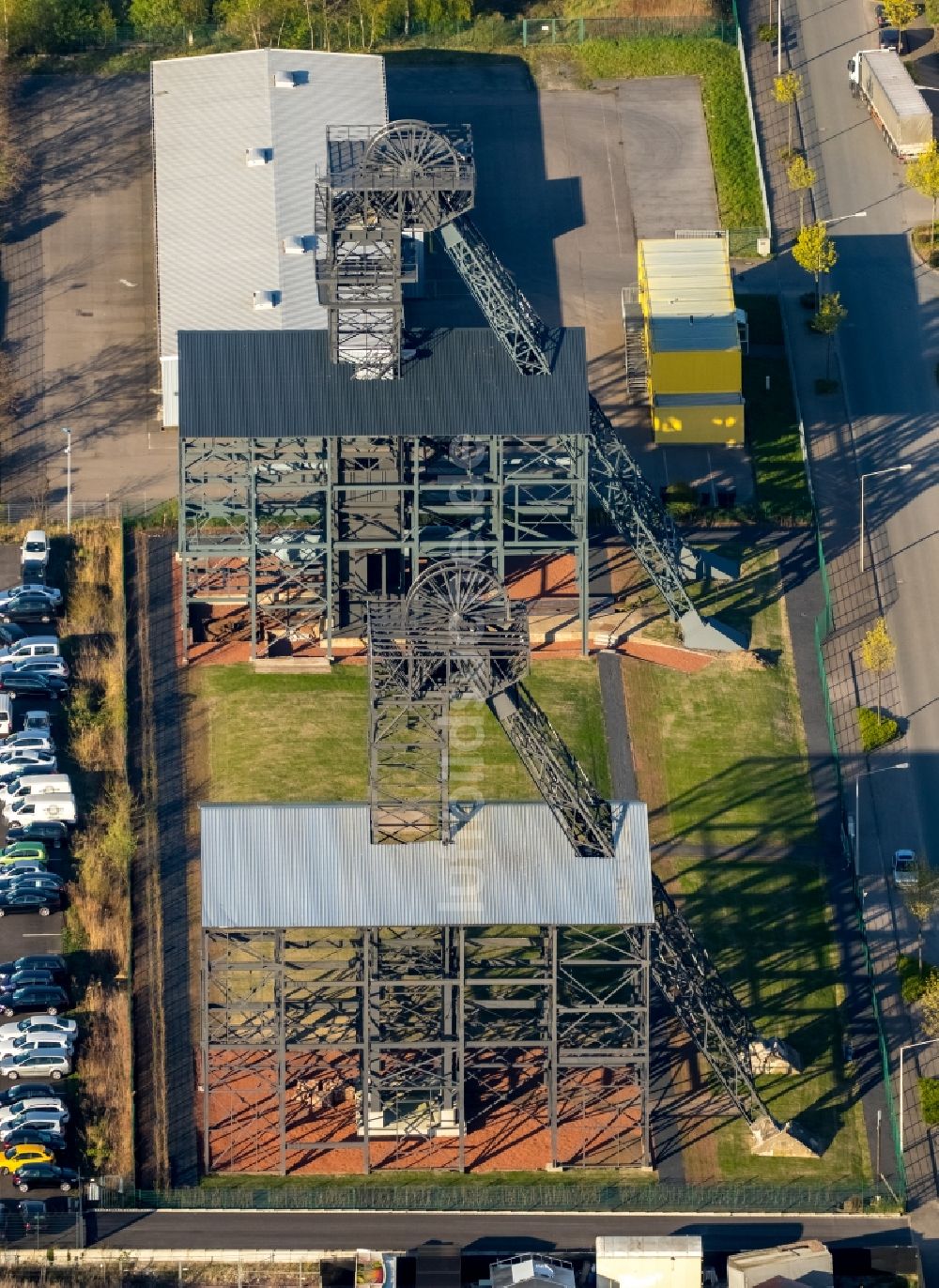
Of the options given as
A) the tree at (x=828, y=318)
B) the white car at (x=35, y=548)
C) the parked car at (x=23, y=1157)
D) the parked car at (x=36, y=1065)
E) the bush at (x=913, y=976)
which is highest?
the tree at (x=828, y=318)

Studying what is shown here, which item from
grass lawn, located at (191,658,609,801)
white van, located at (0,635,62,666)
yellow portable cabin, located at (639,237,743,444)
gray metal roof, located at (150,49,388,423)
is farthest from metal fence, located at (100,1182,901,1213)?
gray metal roof, located at (150,49,388,423)

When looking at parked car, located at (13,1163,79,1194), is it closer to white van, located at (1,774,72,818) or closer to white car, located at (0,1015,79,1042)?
white car, located at (0,1015,79,1042)

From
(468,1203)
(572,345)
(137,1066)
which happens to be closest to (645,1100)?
(468,1203)

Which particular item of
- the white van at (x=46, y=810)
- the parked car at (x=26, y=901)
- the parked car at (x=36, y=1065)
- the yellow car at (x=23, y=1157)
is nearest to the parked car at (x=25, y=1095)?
the parked car at (x=36, y=1065)

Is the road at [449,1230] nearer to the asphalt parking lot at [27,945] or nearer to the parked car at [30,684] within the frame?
the asphalt parking lot at [27,945]

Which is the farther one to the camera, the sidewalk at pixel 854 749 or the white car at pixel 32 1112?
the sidewalk at pixel 854 749

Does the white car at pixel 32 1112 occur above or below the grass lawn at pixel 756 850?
below
